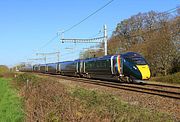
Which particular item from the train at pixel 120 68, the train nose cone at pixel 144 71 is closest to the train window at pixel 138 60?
the train at pixel 120 68

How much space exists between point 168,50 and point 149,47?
132 inches

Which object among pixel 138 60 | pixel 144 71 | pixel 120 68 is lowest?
pixel 144 71

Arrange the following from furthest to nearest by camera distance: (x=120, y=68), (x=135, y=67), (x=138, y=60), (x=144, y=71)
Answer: (x=120, y=68) < (x=138, y=60) < (x=144, y=71) < (x=135, y=67)

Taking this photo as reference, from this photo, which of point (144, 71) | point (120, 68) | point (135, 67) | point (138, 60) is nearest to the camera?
point (135, 67)

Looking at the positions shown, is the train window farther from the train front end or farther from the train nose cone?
the train nose cone

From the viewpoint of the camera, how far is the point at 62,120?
874cm

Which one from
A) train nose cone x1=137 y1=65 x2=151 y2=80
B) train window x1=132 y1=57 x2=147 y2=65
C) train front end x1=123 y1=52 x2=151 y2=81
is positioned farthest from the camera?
train window x1=132 y1=57 x2=147 y2=65

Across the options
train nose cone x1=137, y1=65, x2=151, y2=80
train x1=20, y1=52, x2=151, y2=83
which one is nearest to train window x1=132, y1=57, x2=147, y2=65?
train x1=20, y1=52, x2=151, y2=83

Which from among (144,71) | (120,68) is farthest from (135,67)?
(120,68)

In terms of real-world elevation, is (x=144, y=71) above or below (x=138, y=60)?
below

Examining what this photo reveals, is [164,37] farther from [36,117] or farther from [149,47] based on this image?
[36,117]

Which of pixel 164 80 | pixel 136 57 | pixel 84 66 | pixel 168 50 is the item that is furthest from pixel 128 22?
pixel 136 57

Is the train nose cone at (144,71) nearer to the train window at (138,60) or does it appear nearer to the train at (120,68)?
the train at (120,68)

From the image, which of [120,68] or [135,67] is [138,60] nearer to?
[135,67]
